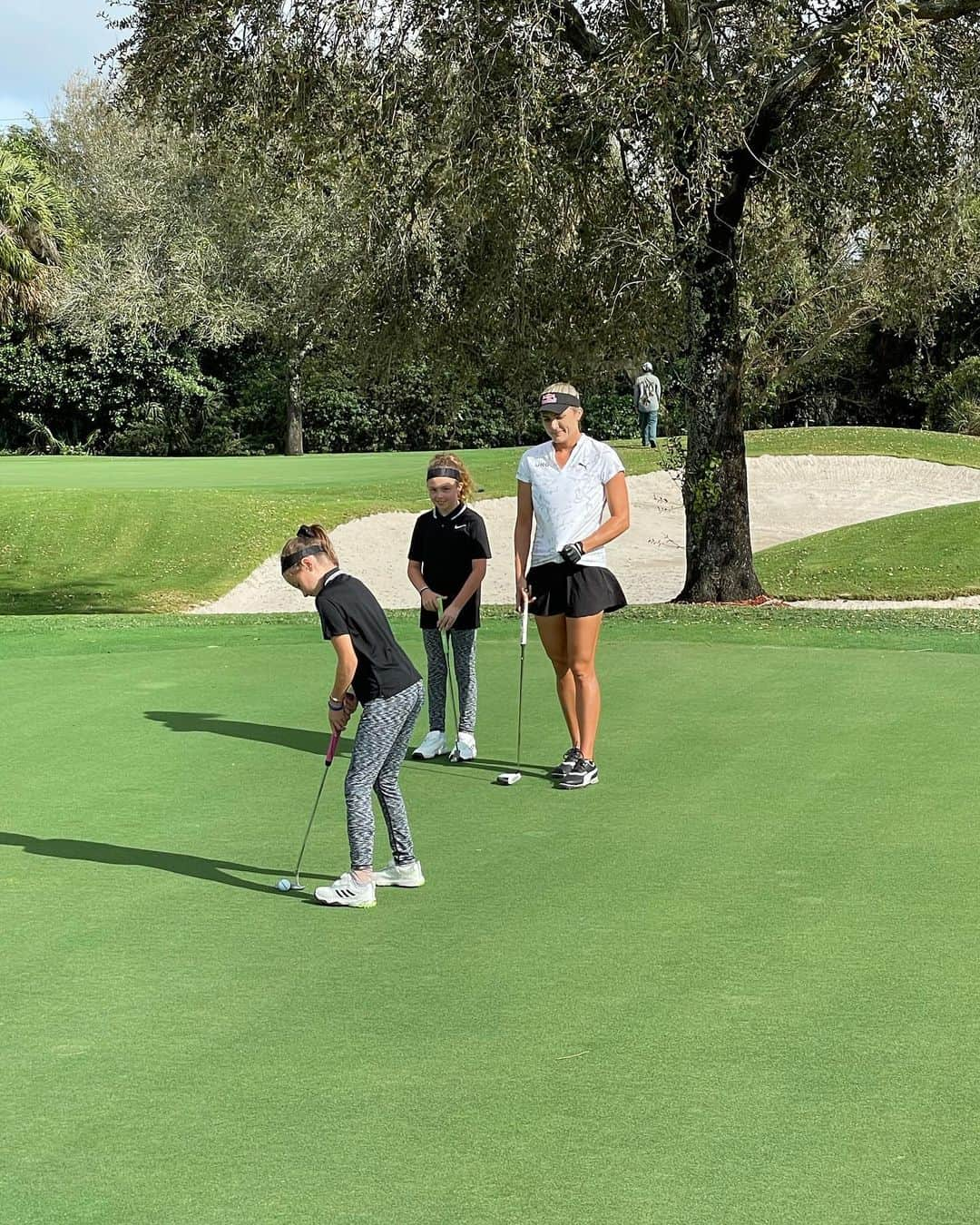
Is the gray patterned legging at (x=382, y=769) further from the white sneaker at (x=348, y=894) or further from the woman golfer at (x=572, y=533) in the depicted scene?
the woman golfer at (x=572, y=533)

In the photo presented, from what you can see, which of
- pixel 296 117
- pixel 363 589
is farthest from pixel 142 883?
pixel 296 117

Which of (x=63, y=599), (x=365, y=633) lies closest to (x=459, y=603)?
(x=365, y=633)

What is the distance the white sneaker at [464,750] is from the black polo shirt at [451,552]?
835 millimetres

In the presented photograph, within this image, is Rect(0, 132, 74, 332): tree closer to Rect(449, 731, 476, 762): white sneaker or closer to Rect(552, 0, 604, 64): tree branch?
Rect(552, 0, 604, 64): tree branch

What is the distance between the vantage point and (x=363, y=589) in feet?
18.9

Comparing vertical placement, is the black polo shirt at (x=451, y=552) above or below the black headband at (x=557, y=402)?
below

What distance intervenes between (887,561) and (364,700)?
1628 cm

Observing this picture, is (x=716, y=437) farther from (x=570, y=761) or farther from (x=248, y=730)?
(x=570, y=761)

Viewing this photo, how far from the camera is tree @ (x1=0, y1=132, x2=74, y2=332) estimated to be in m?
34.8

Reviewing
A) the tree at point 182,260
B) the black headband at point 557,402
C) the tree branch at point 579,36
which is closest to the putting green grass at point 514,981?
the black headband at point 557,402

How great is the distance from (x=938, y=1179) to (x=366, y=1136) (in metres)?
1.28

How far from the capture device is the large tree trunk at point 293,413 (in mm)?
43906

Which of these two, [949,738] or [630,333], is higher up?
[630,333]

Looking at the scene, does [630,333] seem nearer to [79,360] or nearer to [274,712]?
[274,712]
